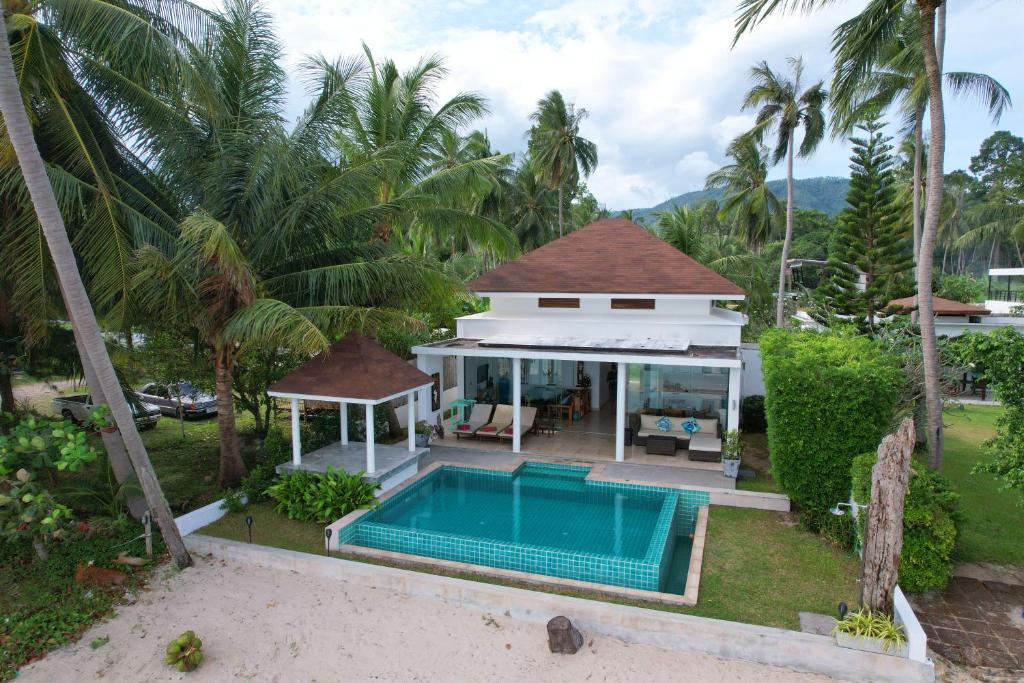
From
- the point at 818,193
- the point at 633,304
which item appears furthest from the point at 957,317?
the point at 818,193

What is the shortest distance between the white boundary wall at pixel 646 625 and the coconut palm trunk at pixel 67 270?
2094 mm

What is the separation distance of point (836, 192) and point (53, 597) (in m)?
200

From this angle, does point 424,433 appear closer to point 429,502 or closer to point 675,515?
point 429,502

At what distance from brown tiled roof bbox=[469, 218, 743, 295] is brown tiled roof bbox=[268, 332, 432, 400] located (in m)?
5.06

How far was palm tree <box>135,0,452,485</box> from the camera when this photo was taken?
34.0 ft

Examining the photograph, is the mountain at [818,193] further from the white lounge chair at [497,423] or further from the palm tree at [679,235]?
the white lounge chair at [497,423]

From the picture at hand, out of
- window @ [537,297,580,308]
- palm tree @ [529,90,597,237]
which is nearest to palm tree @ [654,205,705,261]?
palm tree @ [529,90,597,237]

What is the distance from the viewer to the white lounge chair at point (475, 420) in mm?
15969

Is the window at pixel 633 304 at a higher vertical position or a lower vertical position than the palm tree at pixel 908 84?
lower

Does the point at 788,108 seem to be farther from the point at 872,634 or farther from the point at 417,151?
the point at 872,634

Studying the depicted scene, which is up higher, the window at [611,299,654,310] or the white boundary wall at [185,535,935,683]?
the window at [611,299,654,310]

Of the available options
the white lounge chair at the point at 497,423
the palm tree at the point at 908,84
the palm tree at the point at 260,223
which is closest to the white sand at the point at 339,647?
the palm tree at the point at 260,223

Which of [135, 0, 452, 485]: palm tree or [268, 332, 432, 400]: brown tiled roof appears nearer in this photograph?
[135, 0, 452, 485]: palm tree

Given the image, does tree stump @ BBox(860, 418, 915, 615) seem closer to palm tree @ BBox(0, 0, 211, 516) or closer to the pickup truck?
palm tree @ BBox(0, 0, 211, 516)
